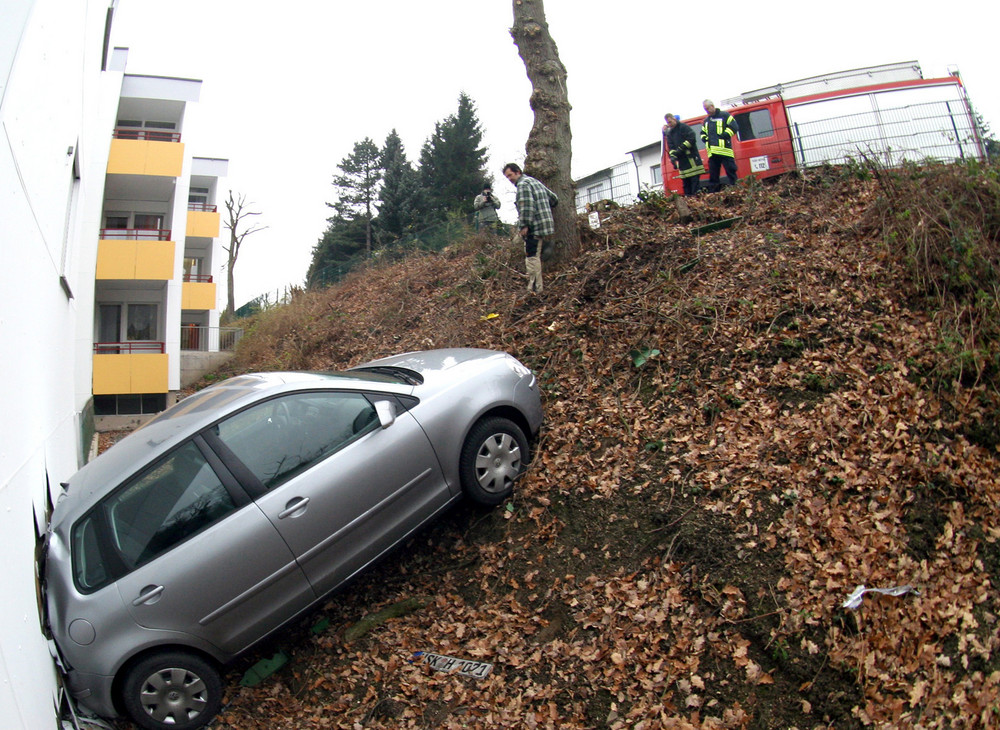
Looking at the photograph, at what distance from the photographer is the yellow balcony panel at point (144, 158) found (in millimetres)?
21172

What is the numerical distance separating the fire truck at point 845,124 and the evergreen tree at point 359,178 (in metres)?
35.8

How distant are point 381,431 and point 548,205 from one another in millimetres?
4988

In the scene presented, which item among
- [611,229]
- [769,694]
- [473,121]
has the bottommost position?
[769,694]

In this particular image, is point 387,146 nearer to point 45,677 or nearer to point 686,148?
point 686,148

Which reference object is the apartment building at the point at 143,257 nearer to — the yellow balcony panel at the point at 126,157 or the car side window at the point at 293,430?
the yellow balcony panel at the point at 126,157

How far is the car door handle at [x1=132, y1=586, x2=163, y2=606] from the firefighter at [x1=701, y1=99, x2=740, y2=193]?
988 centimetres

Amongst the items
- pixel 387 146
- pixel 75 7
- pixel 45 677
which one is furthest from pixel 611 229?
pixel 387 146

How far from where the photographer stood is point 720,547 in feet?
14.1

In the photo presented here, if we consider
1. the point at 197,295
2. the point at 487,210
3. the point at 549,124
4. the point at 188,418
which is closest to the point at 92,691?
the point at 188,418

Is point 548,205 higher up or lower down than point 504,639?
higher up

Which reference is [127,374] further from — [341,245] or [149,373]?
[341,245]

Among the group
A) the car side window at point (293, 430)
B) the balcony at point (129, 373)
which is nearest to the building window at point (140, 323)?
the balcony at point (129, 373)

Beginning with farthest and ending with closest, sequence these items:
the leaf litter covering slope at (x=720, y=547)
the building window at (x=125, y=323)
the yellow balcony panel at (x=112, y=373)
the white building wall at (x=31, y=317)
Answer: the building window at (x=125, y=323), the yellow balcony panel at (x=112, y=373), the leaf litter covering slope at (x=720, y=547), the white building wall at (x=31, y=317)

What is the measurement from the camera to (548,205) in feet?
28.5
